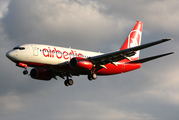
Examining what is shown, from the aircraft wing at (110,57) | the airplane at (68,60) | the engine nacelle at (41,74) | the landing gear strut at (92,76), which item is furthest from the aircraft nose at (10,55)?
the landing gear strut at (92,76)

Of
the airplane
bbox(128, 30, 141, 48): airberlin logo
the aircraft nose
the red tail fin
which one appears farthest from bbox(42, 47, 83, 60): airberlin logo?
bbox(128, 30, 141, 48): airberlin logo

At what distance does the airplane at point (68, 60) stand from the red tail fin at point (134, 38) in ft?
16.8

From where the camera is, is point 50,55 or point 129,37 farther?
point 129,37

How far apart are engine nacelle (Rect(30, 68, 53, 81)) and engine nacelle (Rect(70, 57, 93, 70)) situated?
810cm

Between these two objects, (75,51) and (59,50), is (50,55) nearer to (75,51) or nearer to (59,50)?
(59,50)

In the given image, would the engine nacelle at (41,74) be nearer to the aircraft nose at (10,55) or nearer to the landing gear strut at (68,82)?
the landing gear strut at (68,82)

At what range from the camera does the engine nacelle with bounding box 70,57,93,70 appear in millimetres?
41594

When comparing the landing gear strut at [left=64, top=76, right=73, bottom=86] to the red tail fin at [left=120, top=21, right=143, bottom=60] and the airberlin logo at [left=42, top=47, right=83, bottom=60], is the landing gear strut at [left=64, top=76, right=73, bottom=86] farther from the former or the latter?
the red tail fin at [left=120, top=21, right=143, bottom=60]

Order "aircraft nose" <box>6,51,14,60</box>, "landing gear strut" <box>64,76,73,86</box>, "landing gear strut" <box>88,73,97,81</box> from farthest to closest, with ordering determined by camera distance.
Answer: "landing gear strut" <box>64,76,73,86</box> < "landing gear strut" <box>88,73,97,81</box> < "aircraft nose" <box>6,51,14,60</box>

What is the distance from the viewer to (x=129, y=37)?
55531 mm

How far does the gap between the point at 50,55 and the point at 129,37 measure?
1942 centimetres

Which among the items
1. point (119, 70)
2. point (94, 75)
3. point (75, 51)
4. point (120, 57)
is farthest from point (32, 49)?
point (119, 70)

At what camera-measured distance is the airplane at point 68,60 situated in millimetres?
40500

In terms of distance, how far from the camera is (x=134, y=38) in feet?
183
